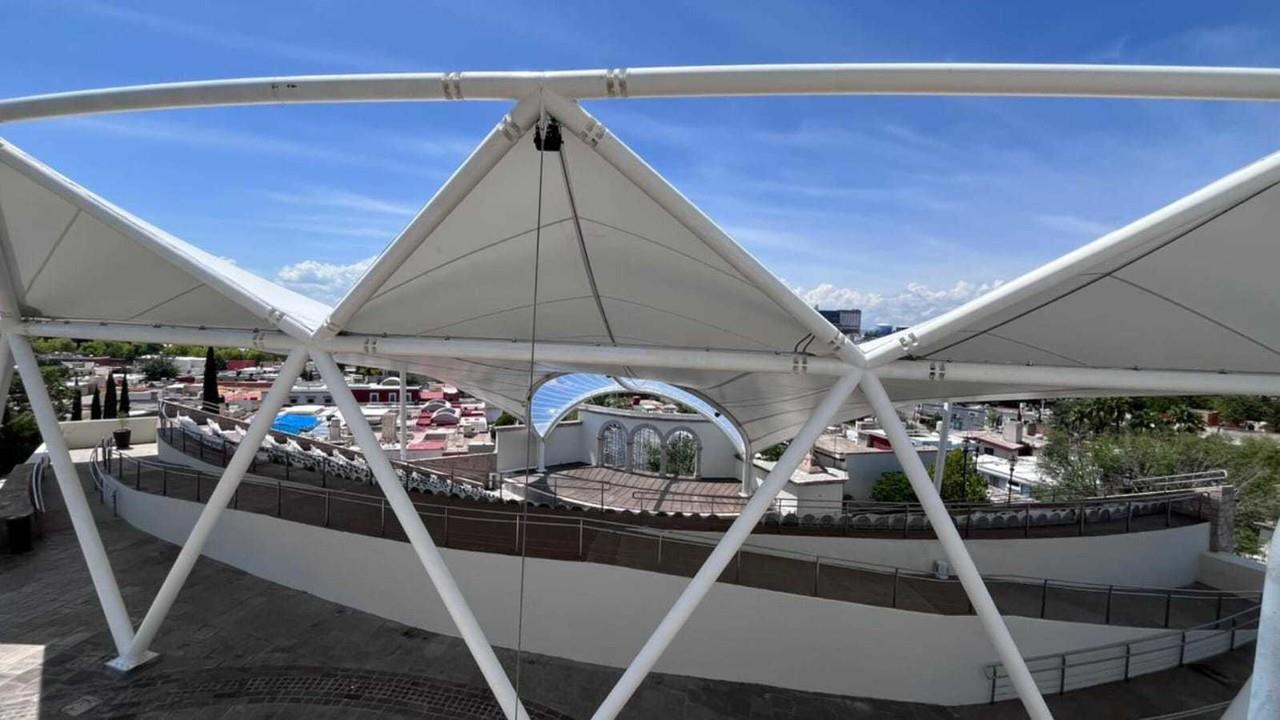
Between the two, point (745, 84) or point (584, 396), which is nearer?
point (745, 84)

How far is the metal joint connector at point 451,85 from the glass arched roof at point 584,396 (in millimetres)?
19631

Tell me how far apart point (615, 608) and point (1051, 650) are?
708cm

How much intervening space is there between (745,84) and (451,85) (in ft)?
7.65

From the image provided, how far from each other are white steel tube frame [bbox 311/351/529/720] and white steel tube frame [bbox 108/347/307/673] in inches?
28.3

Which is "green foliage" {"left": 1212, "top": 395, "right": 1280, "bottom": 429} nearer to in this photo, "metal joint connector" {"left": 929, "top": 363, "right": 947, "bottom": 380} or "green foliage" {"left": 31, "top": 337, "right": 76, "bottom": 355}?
"metal joint connector" {"left": 929, "top": 363, "right": 947, "bottom": 380}

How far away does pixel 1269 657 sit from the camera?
2.63 meters

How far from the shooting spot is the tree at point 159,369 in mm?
78562

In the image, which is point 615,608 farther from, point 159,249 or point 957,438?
point 957,438

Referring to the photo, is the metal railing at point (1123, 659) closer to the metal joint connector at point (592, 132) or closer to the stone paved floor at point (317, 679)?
the stone paved floor at point (317, 679)

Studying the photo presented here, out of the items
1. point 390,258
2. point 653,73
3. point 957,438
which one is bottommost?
point 957,438

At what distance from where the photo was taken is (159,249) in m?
6.63

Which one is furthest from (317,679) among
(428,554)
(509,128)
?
(509,128)

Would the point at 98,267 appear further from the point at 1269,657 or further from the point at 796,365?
the point at 1269,657

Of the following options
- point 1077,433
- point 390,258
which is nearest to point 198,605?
point 390,258
